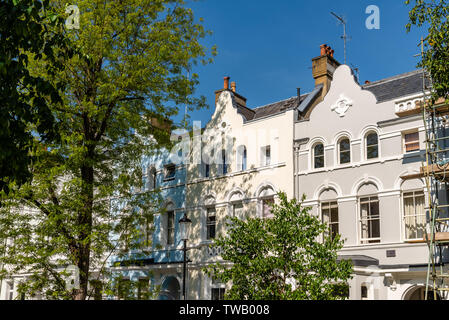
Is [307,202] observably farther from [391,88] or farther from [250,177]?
[391,88]

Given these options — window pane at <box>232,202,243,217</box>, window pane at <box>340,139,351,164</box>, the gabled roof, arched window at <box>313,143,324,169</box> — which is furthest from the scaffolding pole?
window pane at <box>232,202,243,217</box>

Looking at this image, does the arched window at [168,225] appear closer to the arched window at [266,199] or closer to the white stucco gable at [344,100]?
the arched window at [266,199]

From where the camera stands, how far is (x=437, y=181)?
66.8ft

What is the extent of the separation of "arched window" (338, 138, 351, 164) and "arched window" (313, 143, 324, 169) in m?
0.97

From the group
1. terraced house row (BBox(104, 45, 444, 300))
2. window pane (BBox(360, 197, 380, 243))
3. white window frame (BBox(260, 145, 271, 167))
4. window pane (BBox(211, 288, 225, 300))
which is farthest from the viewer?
window pane (BBox(211, 288, 225, 300))

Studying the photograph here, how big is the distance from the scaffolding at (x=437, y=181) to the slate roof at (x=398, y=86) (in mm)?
1759

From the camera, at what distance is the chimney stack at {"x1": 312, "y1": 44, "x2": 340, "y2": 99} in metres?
28.2

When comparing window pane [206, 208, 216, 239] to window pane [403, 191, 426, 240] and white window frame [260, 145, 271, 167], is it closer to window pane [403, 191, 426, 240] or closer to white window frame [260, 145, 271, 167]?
white window frame [260, 145, 271, 167]

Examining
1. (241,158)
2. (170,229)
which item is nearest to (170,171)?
(170,229)

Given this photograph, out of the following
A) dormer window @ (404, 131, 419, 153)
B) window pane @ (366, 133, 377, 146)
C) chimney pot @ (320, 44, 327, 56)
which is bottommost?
dormer window @ (404, 131, 419, 153)

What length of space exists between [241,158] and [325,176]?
542 centimetres

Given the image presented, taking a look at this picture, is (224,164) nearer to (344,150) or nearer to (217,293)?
(217,293)

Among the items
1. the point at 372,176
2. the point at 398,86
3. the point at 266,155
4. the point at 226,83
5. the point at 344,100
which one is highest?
the point at 226,83

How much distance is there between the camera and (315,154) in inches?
989
